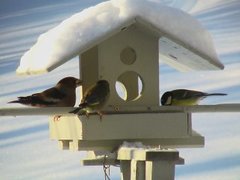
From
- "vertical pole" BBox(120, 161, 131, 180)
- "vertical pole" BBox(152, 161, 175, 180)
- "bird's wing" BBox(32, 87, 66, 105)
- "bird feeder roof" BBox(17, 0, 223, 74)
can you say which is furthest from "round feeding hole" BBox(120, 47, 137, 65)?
"vertical pole" BBox(152, 161, 175, 180)

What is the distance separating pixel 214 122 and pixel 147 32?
100cm

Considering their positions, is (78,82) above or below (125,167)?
above

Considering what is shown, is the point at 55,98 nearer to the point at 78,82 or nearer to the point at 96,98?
the point at 78,82

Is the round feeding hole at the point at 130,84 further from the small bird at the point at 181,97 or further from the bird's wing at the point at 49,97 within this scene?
the bird's wing at the point at 49,97

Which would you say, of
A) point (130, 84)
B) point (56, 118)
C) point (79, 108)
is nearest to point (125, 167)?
point (79, 108)

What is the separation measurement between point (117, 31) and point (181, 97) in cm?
34

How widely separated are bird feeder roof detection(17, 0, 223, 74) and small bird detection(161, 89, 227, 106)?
0.35ft

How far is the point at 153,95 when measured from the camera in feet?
7.79

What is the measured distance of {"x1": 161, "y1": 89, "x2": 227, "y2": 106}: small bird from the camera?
2422 millimetres

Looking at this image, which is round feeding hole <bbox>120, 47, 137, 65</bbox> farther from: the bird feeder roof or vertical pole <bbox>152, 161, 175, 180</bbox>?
vertical pole <bbox>152, 161, 175, 180</bbox>

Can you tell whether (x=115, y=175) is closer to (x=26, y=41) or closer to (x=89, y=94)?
(x=26, y=41)

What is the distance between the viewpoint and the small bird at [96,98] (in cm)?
217

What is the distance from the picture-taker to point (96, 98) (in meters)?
2.16

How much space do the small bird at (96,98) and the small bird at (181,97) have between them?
0.24 meters
